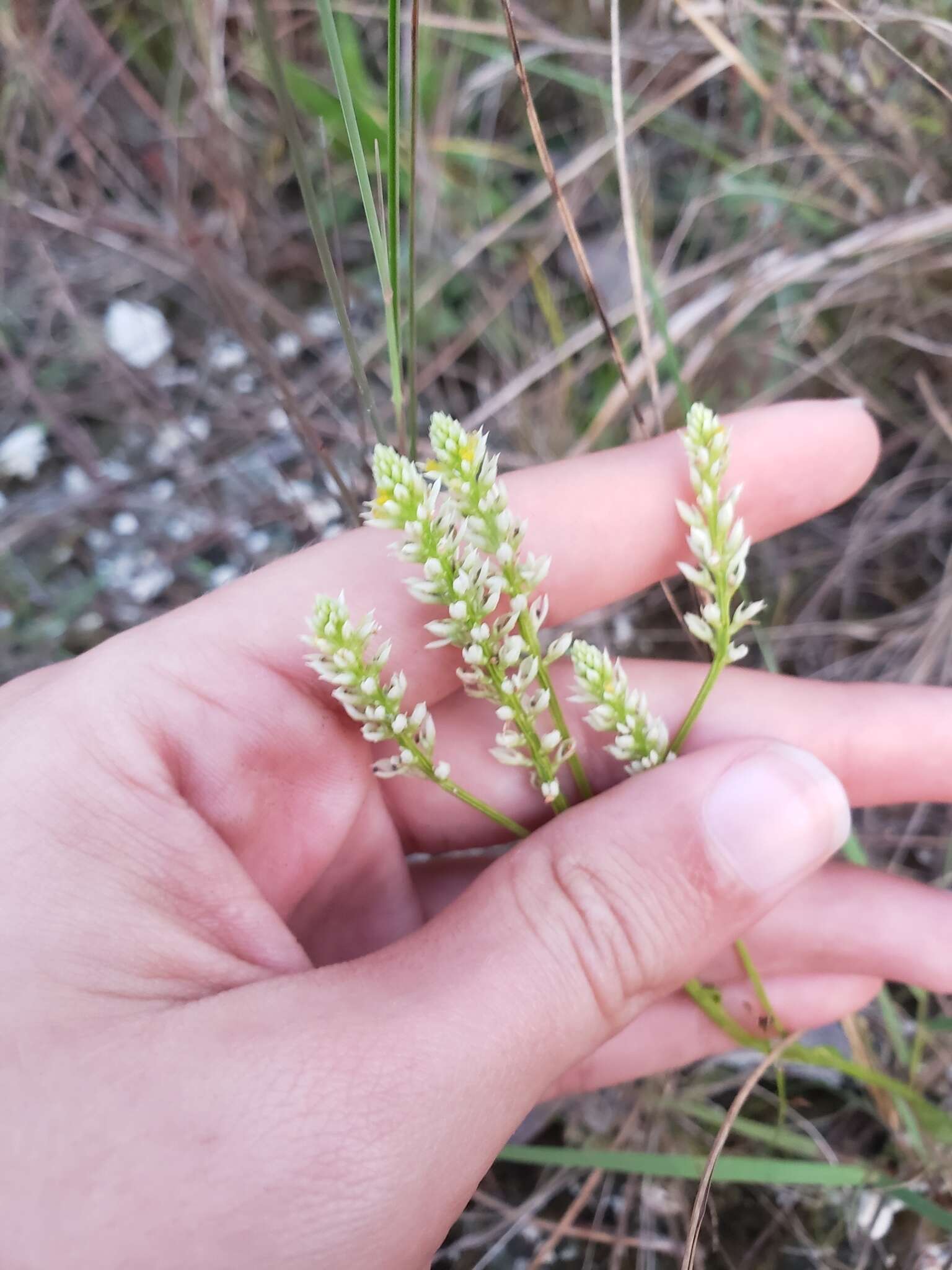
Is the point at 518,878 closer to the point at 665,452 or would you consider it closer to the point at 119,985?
the point at 119,985

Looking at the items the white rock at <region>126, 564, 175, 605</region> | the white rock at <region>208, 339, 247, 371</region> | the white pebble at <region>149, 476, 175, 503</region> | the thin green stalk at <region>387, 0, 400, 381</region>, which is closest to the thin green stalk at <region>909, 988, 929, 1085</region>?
the thin green stalk at <region>387, 0, 400, 381</region>

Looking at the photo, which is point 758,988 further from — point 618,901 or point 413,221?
point 413,221

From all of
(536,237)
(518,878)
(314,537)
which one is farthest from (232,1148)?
(536,237)

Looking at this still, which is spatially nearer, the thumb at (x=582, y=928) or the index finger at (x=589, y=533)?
the thumb at (x=582, y=928)

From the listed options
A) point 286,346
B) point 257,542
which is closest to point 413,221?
point 257,542

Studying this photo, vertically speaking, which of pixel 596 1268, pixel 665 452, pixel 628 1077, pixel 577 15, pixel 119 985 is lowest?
pixel 596 1268

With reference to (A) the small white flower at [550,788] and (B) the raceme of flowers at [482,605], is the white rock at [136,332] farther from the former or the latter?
(A) the small white flower at [550,788]

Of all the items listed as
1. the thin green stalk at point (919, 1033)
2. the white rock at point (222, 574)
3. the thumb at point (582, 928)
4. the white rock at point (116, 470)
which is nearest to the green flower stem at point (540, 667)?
the thumb at point (582, 928)
